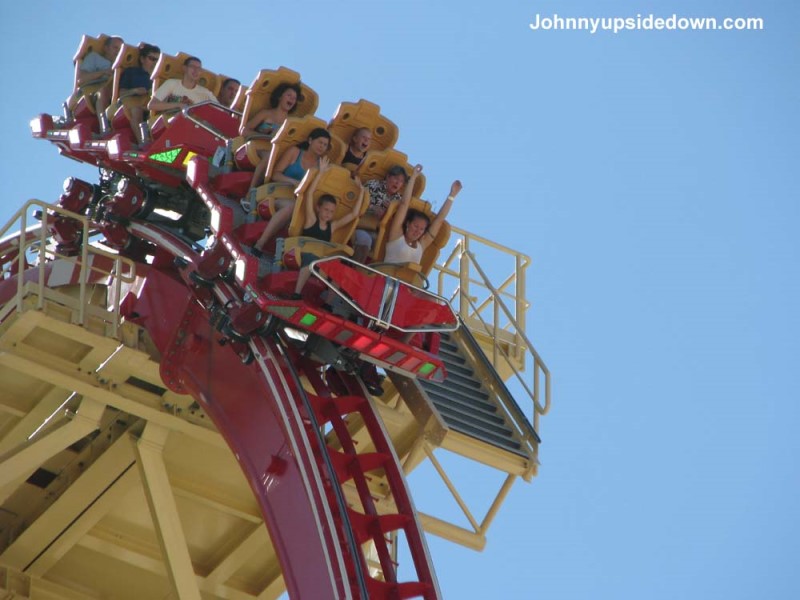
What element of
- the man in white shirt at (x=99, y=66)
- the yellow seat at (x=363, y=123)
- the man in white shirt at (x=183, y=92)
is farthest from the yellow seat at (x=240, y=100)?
the man in white shirt at (x=99, y=66)

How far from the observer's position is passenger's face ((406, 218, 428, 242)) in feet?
39.8

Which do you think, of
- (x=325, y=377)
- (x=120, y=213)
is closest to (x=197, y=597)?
(x=325, y=377)

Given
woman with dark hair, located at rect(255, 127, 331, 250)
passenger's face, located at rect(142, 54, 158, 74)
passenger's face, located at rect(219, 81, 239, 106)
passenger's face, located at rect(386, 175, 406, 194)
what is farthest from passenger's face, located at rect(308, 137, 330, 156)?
passenger's face, located at rect(142, 54, 158, 74)

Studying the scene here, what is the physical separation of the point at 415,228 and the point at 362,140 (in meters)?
A: 1.18

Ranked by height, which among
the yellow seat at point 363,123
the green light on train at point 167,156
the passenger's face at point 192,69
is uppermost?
the passenger's face at point 192,69

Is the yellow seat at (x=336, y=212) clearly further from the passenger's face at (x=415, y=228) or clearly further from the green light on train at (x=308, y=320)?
the green light on train at (x=308, y=320)

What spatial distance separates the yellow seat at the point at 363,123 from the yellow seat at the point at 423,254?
0.96 metres

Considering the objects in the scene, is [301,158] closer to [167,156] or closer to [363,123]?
[363,123]

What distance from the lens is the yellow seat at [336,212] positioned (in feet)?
38.4

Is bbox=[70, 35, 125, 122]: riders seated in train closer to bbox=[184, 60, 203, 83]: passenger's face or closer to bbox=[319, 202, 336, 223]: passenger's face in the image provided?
bbox=[184, 60, 203, 83]: passenger's face

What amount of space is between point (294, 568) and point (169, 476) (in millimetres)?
3551

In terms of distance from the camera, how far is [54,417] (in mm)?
13562

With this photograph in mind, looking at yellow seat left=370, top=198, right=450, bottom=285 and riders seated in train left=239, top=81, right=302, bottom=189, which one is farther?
riders seated in train left=239, top=81, right=302, bottom=189

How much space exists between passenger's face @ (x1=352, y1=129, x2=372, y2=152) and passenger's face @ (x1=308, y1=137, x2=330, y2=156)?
600mm
